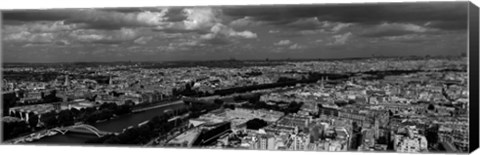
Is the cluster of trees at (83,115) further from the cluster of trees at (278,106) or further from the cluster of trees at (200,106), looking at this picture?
the cluster of trees at (278,106)

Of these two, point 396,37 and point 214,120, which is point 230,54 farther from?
point 396,37

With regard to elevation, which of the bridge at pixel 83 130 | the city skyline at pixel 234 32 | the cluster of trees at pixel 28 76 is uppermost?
the city skyline at pixel 234 32

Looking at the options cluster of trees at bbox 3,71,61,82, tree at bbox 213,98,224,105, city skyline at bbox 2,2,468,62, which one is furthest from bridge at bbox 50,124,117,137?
tree at bbox 213,98,224,105

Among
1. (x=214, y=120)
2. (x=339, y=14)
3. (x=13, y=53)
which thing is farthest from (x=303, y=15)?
(x=13, y=53)

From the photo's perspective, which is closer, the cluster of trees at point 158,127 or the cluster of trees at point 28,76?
the cluster of trees at point 158,127

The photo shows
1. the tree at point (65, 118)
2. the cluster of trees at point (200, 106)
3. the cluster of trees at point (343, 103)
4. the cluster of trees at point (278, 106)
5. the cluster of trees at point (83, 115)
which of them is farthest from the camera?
the tree at point (65, 118)

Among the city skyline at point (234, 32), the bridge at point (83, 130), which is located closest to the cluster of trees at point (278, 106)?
the city skyline at point (234, 32)

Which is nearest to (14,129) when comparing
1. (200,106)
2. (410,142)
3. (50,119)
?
(50,119)
